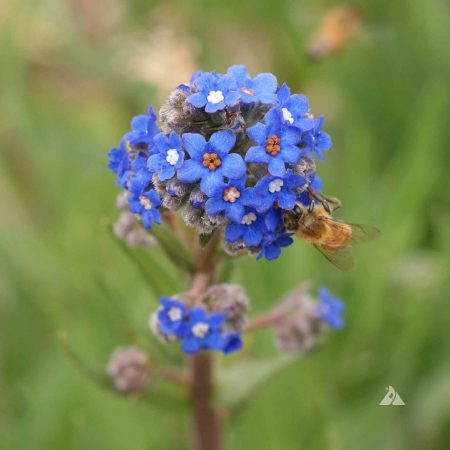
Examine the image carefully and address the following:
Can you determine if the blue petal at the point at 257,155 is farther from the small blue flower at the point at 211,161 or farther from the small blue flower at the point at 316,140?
the small blue flower at the point at 316,140

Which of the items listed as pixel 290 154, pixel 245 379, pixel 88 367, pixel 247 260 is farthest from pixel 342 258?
pixel 247 260

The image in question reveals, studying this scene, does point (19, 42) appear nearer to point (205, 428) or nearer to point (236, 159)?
point (205, 428)

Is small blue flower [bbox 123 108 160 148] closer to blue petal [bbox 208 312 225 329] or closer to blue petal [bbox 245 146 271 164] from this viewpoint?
blue petal [bbox 245 146 271 164]

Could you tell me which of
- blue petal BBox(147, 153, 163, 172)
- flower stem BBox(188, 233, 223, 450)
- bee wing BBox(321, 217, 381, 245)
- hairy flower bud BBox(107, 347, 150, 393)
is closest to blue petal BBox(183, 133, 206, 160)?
blue petal BBox(147, 153, 163, 172)

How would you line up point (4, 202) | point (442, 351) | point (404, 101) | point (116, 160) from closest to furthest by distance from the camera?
point (116, 160)
point (442, 351)
point (404, 101)
point (4, 202)

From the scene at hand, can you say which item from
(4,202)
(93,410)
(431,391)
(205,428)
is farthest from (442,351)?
(4,202)

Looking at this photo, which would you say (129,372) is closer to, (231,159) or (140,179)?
(140,179)

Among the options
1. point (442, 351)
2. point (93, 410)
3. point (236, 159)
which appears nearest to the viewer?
point (236, 159)
